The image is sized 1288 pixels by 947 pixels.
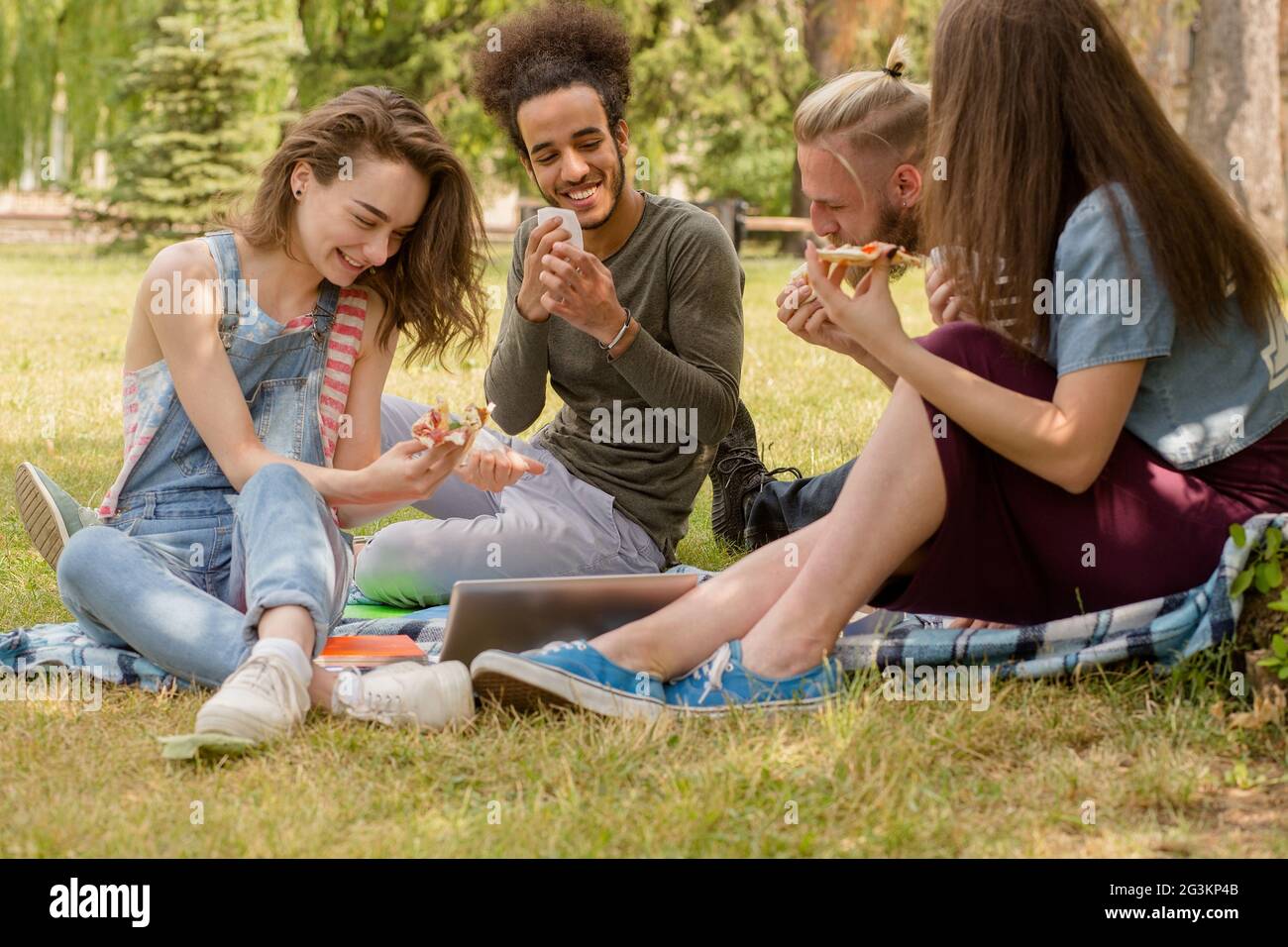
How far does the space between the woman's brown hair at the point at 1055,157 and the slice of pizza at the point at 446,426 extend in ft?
3.51

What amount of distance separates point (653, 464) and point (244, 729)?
4.84 feet

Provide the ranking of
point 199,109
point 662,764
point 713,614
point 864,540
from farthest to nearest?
point 199,109 → point 713,614 → point 864,540 → point 662,764

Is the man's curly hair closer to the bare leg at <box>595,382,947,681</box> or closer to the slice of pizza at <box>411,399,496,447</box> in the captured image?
the slice of pizza at <box>411,399,496,447</box>

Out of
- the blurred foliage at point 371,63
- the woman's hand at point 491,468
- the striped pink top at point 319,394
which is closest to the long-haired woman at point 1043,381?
the woman's hand at point 491,468

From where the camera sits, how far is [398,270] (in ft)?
11.1

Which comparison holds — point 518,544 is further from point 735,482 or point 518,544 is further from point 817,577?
point 817,577

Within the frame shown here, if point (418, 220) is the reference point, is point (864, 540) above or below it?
below

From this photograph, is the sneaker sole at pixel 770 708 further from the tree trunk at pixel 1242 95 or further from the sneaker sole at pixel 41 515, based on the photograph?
the tree trunk at pixel 1242 95

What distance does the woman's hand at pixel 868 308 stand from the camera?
2551mm

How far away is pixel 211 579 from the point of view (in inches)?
121

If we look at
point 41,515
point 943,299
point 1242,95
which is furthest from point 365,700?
point 1242,95

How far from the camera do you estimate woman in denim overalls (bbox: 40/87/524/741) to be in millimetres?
2828

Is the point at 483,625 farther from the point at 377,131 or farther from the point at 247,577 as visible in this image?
the point at 377,131

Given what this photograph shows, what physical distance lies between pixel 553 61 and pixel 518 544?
1182mm
